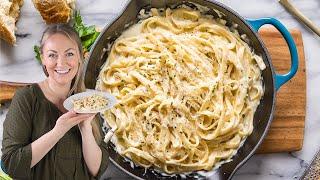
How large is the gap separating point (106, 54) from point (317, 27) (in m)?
0.73

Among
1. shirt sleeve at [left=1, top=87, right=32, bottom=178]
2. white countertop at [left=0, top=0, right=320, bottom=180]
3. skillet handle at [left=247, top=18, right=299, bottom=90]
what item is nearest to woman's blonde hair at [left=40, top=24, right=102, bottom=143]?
shirt sleeve at [left=1, top=87, right=32, bottom=178]

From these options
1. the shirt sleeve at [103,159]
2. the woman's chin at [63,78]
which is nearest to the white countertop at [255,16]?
the shirt sleeve at [103,159]

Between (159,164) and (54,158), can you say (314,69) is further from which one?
(54,158)

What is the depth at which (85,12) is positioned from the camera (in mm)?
2193

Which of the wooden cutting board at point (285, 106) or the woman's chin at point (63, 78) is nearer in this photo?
the woman's chin at point (63, 78)

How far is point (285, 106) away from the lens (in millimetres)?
2244

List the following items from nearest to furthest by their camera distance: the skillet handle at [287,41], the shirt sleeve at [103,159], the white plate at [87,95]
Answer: the white plate at [87,95], the shirt sleeve at [103,159], the skillet handle at [287,41]

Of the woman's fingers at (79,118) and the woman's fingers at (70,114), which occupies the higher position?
the woman's fingers at (70,114)

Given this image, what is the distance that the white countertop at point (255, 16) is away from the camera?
7.03 feet

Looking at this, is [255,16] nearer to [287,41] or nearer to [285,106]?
[287,41]

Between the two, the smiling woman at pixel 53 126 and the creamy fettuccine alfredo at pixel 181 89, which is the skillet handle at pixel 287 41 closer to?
the creamy fettuccine alfredo at pixel 181 89

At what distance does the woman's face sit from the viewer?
1838 millimetres

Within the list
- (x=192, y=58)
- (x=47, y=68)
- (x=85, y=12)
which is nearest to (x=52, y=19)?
(x=85, y=12)

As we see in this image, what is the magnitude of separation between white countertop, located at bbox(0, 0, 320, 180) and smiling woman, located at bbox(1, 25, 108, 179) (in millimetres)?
221
